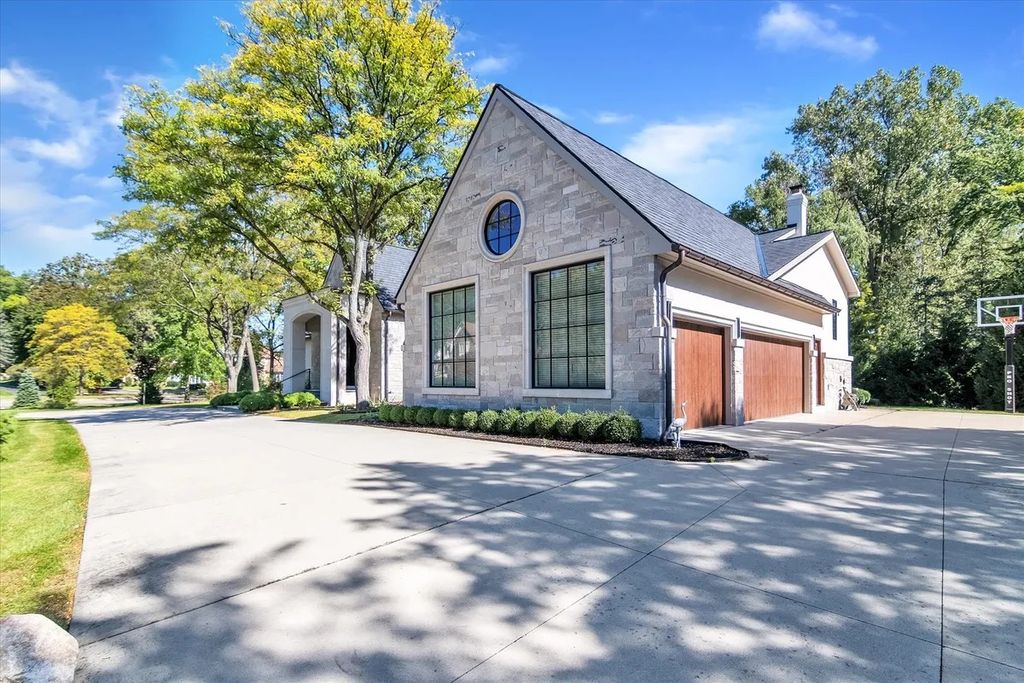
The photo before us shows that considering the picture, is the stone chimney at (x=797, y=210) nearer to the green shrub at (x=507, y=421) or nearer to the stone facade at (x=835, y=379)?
the stone facade at (x=835, y=379)

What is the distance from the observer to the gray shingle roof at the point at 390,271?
21062 millimetres

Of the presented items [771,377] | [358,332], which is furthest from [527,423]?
[358,332]

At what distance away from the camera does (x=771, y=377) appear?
14.0 meters

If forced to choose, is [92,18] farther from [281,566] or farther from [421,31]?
[281,566]

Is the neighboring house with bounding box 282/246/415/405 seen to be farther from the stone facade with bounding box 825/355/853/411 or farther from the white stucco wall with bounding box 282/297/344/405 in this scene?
the stone facade with bounding box 825/355/853/411

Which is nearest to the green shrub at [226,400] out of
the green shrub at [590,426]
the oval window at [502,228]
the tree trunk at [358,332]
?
the tree trunk at [358,332]

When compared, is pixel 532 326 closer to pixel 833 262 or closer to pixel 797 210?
pixel 797 210

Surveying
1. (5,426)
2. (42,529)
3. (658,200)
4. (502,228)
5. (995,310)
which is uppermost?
(658,200)

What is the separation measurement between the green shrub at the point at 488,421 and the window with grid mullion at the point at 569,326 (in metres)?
1.26

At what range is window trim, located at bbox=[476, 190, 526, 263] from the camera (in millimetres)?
11553

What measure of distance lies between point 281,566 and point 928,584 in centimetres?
454

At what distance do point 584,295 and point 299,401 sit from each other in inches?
582

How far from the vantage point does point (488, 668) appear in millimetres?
2410

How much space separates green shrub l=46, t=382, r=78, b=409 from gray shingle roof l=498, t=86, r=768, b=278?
1060 inches
